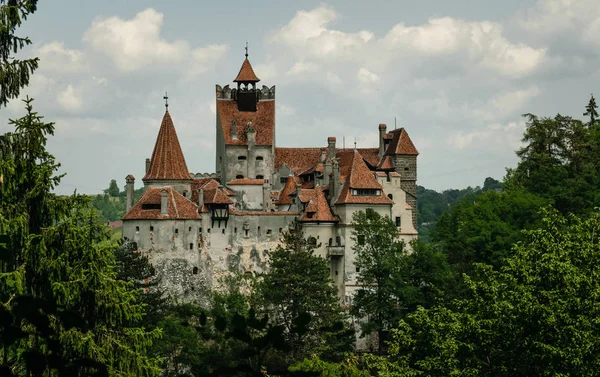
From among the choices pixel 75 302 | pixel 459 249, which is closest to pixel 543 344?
pixel 75 302

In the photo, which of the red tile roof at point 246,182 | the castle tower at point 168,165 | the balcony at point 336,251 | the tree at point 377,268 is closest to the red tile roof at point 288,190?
the red tile roof at point 246,182

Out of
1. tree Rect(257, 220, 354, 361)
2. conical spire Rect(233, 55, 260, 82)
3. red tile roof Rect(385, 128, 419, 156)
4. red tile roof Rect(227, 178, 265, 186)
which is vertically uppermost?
conical spire Rect(233, 55, 260, 82)

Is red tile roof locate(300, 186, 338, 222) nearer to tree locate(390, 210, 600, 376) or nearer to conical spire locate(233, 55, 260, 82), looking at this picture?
conical spire locate(233, 55, 260, 82)

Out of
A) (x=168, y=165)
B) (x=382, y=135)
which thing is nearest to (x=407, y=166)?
(x=382, y=135)

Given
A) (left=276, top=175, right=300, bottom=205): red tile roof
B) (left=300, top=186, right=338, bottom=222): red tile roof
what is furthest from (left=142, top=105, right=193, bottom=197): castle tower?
(left=300, top=186, right=338, bottom=222): red tile roof

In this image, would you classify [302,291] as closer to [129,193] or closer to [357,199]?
[357,199]

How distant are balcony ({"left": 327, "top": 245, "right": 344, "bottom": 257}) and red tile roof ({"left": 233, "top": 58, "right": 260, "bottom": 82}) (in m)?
18.2

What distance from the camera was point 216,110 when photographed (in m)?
75.2

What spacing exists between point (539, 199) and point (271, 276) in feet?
67.4

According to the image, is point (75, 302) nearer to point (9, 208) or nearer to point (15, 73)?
point (9, 208)

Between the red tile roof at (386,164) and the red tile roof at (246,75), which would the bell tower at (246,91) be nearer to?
the red tile roof at (246,75)

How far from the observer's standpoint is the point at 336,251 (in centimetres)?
6431

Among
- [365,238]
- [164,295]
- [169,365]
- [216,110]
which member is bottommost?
[169,365]

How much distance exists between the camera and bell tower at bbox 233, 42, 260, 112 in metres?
74.3
